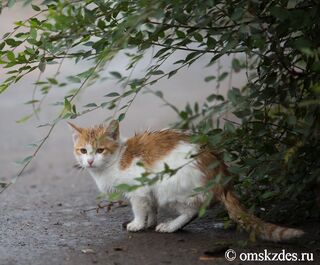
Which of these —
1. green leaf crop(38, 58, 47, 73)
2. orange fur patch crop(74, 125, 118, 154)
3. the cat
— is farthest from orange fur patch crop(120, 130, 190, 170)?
green leaf crop(38, 58, 47, 73)

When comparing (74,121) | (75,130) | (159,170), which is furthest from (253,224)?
(74,121)

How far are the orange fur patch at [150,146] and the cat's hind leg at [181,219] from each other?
354 mm

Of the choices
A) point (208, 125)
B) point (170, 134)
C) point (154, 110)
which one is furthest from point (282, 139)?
point (154, 110)

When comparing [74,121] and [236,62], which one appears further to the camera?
[74,121]

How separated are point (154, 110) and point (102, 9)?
6501 millimetres

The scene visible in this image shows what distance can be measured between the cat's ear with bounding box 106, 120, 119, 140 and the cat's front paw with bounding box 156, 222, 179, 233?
70cm

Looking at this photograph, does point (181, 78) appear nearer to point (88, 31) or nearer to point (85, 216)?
point (85, 216)

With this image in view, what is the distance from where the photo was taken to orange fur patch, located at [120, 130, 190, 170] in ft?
14.0

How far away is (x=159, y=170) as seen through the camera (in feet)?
13.6

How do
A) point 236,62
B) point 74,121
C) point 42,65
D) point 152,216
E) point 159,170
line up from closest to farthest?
point 42,65 < point 236,62 < point 159,170 < point 152,216 < point 74,121

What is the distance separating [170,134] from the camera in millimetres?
4395

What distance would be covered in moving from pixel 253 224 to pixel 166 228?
719mm

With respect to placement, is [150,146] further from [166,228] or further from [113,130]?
[166,228]

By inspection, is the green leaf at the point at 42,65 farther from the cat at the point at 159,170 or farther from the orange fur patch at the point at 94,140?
the orange fur patch at the point at 94,140
